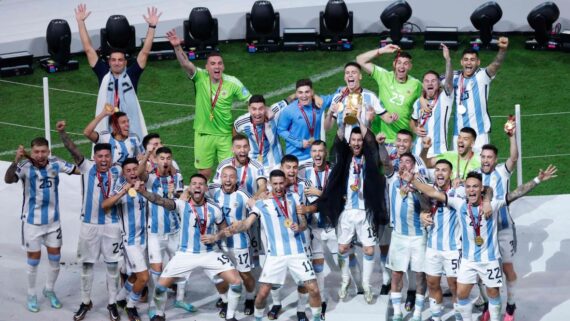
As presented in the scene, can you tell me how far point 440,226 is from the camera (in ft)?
41.1

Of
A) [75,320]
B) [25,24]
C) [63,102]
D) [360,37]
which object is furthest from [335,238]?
[25,24]

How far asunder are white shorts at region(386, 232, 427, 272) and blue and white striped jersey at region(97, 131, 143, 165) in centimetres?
276

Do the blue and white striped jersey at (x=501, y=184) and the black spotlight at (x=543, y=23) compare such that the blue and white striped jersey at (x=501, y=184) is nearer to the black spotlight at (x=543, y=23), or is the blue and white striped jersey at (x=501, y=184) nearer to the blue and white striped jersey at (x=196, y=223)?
the blue and white striped jersey at (x=196, y=223)

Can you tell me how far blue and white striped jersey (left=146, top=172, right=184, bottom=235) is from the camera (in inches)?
511

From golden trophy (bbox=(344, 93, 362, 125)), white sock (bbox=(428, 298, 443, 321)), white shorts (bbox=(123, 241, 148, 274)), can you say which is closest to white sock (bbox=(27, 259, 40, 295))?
white shorts (bbox=(123, 241, 148, 274))

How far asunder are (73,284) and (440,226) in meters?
3.79

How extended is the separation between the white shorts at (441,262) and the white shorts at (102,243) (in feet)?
9.49

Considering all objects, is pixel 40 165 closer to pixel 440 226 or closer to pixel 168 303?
pixel 168 303

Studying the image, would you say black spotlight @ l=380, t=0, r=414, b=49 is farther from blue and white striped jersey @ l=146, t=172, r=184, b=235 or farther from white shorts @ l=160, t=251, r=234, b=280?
white shorts @ l=160, t=251, r=234, b=280

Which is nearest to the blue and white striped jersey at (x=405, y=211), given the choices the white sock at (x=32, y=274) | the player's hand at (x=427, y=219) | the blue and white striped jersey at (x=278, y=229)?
the player's hand at (x=427, y=219)

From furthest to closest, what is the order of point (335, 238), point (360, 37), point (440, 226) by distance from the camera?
point (360, 37), point (335, 238), point (440, 226)

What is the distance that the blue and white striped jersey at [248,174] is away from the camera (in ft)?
43.5

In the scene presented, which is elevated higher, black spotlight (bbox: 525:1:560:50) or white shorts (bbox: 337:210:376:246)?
black spotlight (bbox: 525:1:560:50)

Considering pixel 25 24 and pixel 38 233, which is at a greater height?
pixel 25 24
